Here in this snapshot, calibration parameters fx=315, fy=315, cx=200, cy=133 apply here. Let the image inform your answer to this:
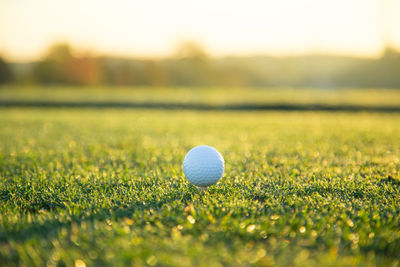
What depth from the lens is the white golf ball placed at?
3266mm

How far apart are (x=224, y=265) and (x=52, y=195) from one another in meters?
2.08

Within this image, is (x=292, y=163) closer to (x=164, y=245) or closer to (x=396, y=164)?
(x=396, y=164)

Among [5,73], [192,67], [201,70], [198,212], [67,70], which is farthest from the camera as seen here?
[192,67]

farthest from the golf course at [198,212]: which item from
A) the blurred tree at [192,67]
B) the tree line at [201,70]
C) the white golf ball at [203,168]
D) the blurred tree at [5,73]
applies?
the blurred tree at [192,67]

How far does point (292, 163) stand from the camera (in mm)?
4887

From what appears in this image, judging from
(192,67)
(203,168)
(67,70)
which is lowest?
(203,168)

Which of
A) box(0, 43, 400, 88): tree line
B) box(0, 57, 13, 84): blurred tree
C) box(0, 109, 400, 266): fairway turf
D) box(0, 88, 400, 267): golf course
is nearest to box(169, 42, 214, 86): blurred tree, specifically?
box(0, 43, 400, 88): tree line

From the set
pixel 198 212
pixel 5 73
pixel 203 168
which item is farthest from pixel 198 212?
pixel 5 73

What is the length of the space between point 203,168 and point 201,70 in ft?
164

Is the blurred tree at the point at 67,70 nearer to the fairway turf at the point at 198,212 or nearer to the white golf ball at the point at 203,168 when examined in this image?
the fairway turf at the point at 198,212

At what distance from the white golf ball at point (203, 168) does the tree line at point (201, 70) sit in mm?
44036

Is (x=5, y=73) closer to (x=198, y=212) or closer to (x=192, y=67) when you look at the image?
(x=192, y=67)

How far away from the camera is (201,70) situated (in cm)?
5200

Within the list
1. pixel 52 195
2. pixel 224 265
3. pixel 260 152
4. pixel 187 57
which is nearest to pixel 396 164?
pixel 260 152
